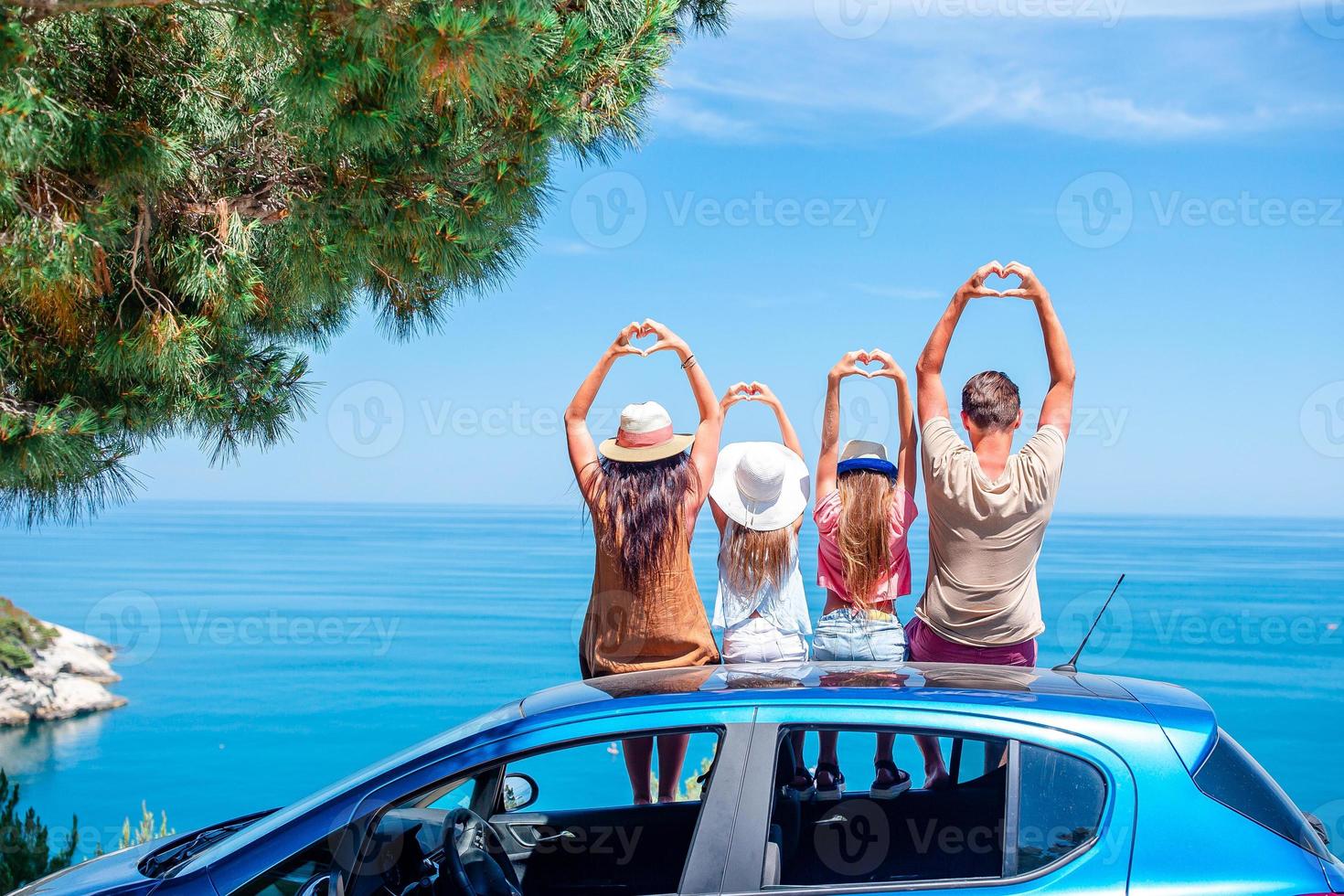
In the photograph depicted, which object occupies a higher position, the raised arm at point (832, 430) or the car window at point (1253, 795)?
the raised arm at point (832, 430)

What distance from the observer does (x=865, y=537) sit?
13.4ft

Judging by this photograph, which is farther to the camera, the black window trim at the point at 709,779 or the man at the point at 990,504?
the man at the point at 990,504

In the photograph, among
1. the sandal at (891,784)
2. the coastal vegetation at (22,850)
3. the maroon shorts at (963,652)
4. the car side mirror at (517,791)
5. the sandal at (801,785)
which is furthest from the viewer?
the coastal vegetation at (22,850)

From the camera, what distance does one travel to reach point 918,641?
4102 millimetres

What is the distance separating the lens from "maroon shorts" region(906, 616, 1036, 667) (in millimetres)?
3939

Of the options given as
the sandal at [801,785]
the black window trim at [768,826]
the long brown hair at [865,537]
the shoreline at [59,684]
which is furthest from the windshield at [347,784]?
the shoreline at [59,684]

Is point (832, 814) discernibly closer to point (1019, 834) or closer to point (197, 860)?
point (1019, 834)

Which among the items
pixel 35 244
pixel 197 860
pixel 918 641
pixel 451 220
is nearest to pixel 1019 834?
pixel 918 641

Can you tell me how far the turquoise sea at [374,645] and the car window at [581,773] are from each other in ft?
11.6

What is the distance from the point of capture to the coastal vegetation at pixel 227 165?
3174 millimetres

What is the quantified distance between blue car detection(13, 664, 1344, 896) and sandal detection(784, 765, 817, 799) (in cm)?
2

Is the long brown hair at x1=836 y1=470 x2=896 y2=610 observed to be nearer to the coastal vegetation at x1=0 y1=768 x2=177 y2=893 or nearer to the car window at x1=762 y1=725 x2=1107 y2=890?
the car window at x1=762 y1=725 x2=1107 y2=890

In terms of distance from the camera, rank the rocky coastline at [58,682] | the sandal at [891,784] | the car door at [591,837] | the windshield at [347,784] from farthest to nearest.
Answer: the rocky coastline at [58,682] < the car door at [591,837] < the sandal at [891,784] < the windshield at [347,784]

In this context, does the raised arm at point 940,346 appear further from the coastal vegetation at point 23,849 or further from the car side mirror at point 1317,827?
the coastal vegetation at point 23,849
